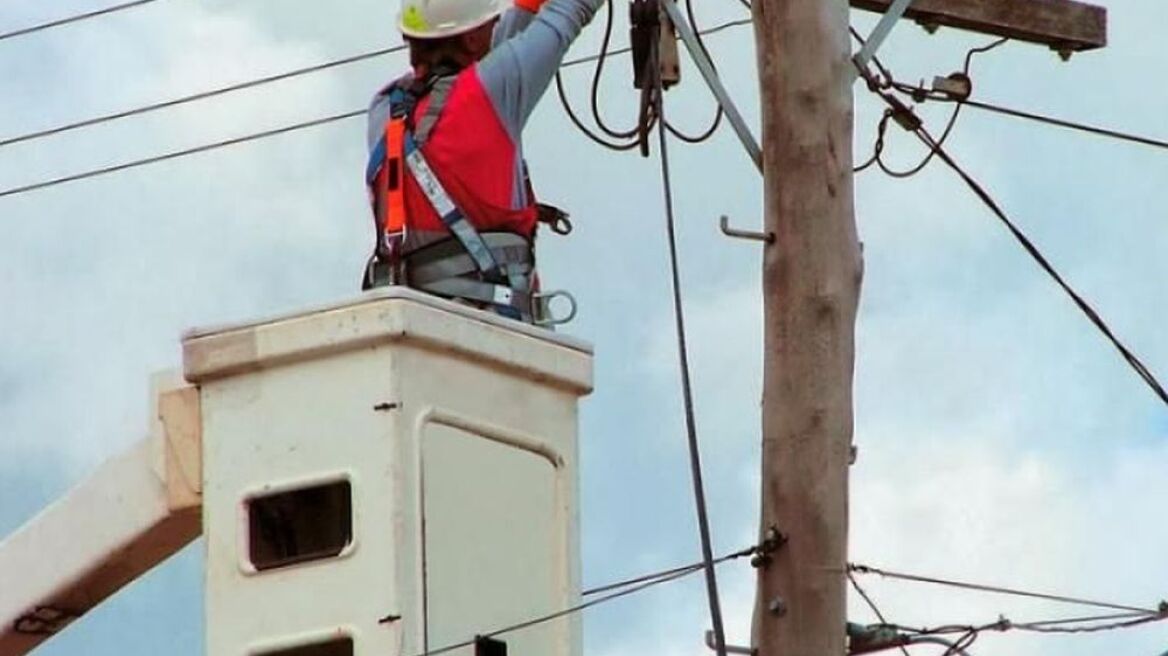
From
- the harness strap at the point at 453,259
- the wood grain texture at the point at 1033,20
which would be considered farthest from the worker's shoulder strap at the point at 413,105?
the wood grain texture at the point at 1033,20

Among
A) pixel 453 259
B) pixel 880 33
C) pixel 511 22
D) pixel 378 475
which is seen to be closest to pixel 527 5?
pixel 511 22

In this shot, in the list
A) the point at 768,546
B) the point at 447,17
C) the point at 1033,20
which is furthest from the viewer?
the point at 1033,20

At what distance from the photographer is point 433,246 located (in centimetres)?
1480

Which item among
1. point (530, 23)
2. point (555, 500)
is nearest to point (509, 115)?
point (530, 23)

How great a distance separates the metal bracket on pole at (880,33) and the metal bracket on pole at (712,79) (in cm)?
45

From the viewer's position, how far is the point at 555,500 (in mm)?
14641

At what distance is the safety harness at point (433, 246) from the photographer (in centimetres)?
→ 1475

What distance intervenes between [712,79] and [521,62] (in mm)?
670

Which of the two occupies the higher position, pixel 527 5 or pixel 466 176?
pixel 527 5

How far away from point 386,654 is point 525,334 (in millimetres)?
1351

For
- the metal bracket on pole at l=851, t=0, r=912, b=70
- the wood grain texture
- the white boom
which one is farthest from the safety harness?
the wood grain texture

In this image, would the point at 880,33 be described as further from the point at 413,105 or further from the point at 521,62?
the point at 413,105

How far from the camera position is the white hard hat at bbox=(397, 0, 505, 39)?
15.1 m

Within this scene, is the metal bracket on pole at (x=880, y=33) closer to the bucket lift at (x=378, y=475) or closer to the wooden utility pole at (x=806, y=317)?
the wooden utility pole at (x=806, y=317)
